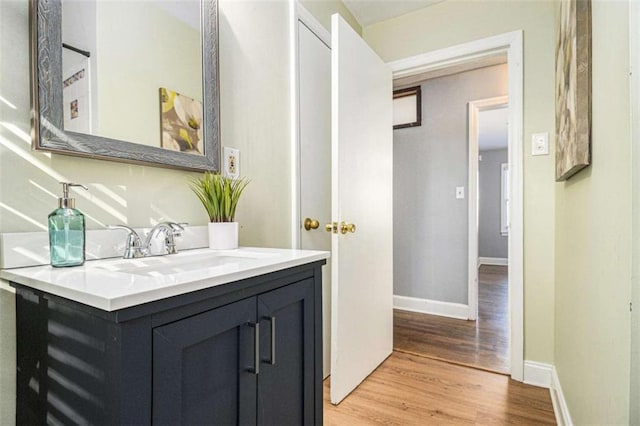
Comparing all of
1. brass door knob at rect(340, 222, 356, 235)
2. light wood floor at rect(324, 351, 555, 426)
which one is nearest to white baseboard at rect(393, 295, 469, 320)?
light wood floor at rect(324, 351, 555, 426)

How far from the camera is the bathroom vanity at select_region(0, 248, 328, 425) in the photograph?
0.53 m

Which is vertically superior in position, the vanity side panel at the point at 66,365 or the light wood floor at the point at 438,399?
the vanity side panel at the point at 66,365

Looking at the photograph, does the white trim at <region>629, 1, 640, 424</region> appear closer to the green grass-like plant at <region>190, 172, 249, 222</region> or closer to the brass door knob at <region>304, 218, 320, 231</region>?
the green grass-like plant at <region>190, 172, 249, 222</region>

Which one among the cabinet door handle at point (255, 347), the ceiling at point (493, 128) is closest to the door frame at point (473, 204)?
the ceiling at point (493, 128)

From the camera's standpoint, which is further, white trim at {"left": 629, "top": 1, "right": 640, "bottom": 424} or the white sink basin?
the white sink basin

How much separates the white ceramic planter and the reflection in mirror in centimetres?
29

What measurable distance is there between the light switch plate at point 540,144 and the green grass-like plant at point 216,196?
1745 mm

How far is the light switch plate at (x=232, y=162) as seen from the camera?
4.30 feet

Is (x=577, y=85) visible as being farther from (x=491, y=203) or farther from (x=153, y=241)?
(x=491, y=203)

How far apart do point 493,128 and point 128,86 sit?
5.08 metres

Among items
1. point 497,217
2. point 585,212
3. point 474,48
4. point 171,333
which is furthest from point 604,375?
point 497,217

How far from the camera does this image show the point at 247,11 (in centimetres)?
142

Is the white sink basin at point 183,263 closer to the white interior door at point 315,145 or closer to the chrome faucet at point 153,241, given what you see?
the chrome faucet at point 153,241

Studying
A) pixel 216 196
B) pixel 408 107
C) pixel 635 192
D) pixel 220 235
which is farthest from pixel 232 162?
pixel 408 107
